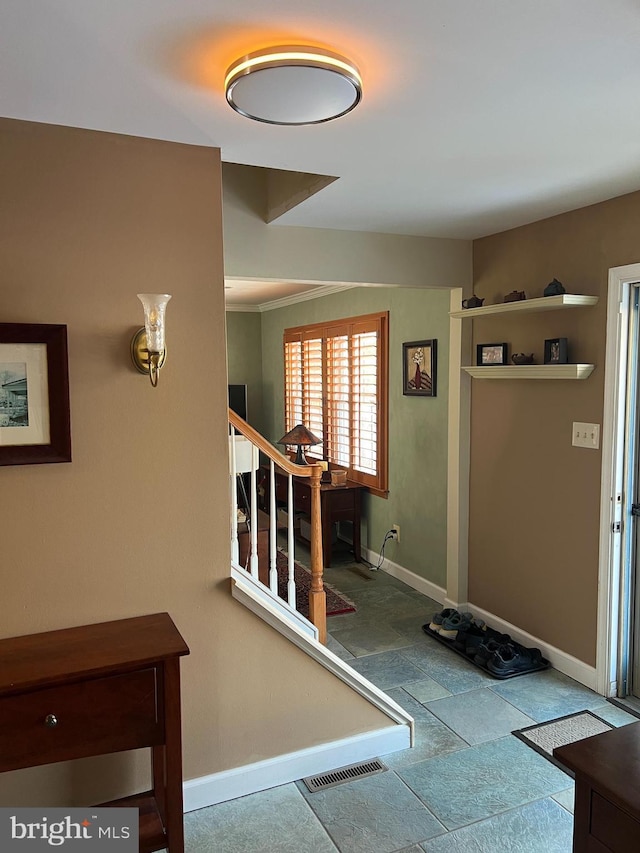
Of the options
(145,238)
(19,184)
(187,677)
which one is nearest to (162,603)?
(187,677)

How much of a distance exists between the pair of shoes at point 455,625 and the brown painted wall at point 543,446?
161 mm

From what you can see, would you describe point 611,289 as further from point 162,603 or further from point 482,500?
point 162,603

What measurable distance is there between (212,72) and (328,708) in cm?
233

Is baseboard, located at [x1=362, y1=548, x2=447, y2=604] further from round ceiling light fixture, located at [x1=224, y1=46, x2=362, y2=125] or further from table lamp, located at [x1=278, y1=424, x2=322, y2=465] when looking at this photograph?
round ceiling light fixture, located at [x1=224, y1=46, x2=362, y2=125]

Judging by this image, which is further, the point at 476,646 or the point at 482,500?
the point at 482,500

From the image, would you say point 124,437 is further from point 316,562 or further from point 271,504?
point 316,562

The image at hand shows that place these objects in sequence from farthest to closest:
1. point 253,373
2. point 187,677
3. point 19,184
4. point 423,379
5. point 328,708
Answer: point 253,373, point 423,379, point 328,708, point 187,677, point 19,184

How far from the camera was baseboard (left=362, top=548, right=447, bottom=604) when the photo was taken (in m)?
4.52

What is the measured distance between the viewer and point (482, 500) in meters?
4.00

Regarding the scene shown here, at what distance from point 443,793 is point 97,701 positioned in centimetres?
146

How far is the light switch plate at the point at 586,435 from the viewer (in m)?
3.16

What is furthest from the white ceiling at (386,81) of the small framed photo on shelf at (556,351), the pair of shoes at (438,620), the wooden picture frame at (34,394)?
the pair of shoes at (438,620)

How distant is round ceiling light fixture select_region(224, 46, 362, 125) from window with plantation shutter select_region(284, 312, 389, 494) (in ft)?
11.1

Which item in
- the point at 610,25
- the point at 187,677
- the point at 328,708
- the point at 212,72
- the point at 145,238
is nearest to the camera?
the point at 610,25
